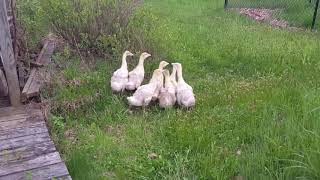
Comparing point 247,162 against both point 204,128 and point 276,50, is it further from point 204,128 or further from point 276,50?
point 276,50

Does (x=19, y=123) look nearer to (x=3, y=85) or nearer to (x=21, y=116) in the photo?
(x=21, y=116)

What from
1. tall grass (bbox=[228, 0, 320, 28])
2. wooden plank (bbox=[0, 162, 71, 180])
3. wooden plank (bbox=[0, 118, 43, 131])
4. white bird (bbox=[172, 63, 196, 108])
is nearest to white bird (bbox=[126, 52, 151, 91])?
white bird (bbox=[172, 63, 196, 108])

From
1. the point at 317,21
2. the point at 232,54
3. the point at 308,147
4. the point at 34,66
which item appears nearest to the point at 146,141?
the point at 308,147

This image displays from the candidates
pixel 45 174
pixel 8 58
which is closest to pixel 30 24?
pixel 8 58

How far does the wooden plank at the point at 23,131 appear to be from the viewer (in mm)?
4250

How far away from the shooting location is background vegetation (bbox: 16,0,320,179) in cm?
375

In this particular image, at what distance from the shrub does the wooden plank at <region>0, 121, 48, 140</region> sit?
2.02 metres

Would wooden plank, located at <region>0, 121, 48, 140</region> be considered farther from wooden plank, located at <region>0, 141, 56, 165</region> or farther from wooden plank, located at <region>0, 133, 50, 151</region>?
wooden plank, located at <region>0, 141, 56, 165</region>

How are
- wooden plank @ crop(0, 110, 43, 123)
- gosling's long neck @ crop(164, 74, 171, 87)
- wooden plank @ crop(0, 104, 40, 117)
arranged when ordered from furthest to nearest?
gosling's long neck @ crop(164, 74, 171, 87)
wooden plank @ crop(0, 104, 40, 117)
wooden plank @ crop(0, 110, 43, 123)

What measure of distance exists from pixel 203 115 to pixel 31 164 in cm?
188

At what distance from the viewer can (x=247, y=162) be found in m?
3.66

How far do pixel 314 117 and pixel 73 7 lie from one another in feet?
12.6

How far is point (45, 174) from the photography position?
3564 millimetres

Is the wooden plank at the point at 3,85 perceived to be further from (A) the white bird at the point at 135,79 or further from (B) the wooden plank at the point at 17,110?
(A) the white bird at the point at 135,79
